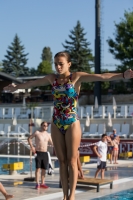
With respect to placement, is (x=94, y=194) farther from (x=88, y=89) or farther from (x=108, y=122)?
(x=88, y=89)

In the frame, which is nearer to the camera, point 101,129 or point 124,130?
point 124,130

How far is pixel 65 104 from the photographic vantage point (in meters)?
5.01

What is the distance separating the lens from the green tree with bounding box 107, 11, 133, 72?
4116 centimetres

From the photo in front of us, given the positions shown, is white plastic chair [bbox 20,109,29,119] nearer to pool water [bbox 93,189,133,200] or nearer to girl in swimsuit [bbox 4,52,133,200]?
pool water [bbox 93,189,133,200]

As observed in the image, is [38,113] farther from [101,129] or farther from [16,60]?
[16,60]

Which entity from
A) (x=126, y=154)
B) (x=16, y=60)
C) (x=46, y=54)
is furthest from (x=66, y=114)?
(x=46, y=54)

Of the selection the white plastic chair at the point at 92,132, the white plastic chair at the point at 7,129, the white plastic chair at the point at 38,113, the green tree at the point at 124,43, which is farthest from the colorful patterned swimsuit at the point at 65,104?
the green tree at the point at 124,43

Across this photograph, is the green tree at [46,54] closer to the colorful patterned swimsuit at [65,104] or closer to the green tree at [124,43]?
the green tree at [124,43]

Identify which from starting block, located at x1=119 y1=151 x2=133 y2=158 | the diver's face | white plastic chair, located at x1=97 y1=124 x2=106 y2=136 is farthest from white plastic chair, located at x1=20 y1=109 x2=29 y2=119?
the diver's face

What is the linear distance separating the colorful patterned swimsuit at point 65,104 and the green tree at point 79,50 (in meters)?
56.9

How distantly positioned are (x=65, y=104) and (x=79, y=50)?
2379 inches

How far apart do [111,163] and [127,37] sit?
23.4 m

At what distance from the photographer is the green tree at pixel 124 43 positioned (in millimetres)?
41156

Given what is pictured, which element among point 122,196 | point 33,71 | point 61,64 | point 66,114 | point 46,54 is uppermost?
point 46,54
